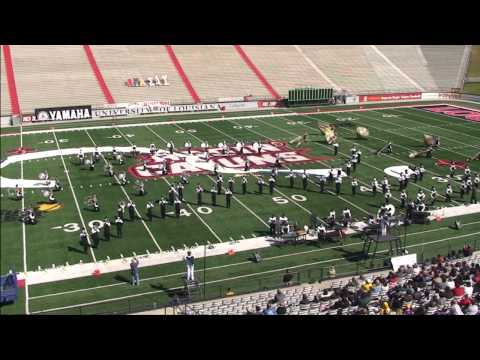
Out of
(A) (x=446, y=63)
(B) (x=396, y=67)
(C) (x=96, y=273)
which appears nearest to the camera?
(C) (x=96, y=273)

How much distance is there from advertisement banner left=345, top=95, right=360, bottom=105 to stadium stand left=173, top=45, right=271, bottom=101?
6.91 metres

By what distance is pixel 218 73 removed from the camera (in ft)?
161

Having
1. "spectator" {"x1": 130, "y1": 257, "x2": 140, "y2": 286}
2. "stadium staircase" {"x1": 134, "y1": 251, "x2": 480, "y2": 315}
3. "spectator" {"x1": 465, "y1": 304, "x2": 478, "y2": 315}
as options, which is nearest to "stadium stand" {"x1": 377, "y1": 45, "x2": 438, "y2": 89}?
"stadium staircase" {"x1": 134, "y1": 251, "x2": 480, "y2": 315}

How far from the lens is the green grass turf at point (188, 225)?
15930 millimetres

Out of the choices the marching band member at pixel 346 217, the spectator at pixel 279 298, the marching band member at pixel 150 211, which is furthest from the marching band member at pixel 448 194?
the marching band member at pixel 150 211

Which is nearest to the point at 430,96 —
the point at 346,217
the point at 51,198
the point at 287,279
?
the point at 346,217

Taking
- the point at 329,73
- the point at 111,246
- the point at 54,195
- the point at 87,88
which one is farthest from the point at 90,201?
the point at 329,73

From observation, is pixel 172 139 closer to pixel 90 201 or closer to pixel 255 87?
pixel 90 201

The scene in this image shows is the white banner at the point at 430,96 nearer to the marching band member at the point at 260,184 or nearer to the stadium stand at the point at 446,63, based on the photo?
the stadium stand at the point at 446,63

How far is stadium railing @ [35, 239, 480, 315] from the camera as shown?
573 inches

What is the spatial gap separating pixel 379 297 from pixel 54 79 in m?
33.2

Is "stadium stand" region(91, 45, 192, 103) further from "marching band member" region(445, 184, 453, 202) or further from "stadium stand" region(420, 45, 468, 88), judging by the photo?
"marching band member" region(445, 184, 453, 202)

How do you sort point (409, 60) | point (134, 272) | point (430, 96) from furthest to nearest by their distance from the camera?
point (430, 96) → point (409, 60) → point (134, 272)

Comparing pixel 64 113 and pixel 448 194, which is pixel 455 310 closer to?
pixel 448 194
